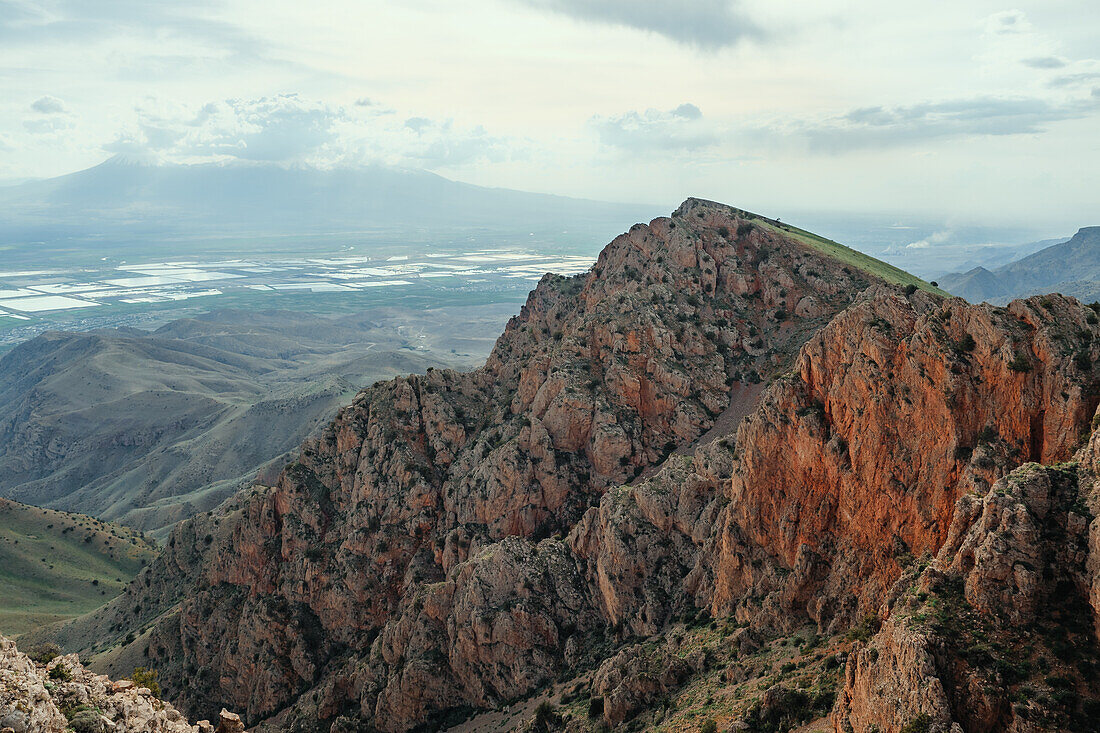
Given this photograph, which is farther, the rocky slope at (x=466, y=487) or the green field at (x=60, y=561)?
the green field at (x=60, y=561)

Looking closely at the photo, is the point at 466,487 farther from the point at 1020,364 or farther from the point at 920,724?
the point at 920,724

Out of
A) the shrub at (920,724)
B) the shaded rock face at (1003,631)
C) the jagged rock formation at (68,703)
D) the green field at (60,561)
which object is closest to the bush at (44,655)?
the jagged rock formation at (68,703)

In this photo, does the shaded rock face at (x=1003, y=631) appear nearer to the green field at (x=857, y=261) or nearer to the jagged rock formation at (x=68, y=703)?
the jagged rock formation at (x=68, y=703)

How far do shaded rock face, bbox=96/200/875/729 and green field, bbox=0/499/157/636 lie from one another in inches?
1939

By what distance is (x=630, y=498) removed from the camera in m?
60.8

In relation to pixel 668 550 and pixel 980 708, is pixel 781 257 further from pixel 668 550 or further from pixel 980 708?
pixel 980 708

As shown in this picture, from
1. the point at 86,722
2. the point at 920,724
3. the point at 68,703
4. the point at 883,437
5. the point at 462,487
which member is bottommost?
the point at 462,487

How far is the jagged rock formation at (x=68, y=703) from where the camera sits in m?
22.0

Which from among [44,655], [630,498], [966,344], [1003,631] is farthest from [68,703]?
[966,344]

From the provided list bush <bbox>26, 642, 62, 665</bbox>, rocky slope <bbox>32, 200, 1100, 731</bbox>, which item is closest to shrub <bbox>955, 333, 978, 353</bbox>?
rocky slope <bbox>32, 200, 1100, 731</bbox>

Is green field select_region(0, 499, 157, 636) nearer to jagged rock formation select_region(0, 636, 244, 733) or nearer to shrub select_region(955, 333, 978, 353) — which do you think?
jagged rock formation select_region(0, 636, 244, 733)

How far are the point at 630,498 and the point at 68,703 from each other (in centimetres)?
4320

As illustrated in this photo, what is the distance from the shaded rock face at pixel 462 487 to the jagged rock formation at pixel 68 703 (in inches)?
1319

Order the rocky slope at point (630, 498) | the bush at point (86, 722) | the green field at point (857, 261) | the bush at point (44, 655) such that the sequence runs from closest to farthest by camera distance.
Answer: the bush at point (86, 722) → the bush at point (44, 655) → the rocky slope at point (630, 498) → the green field at point (857, 261)
